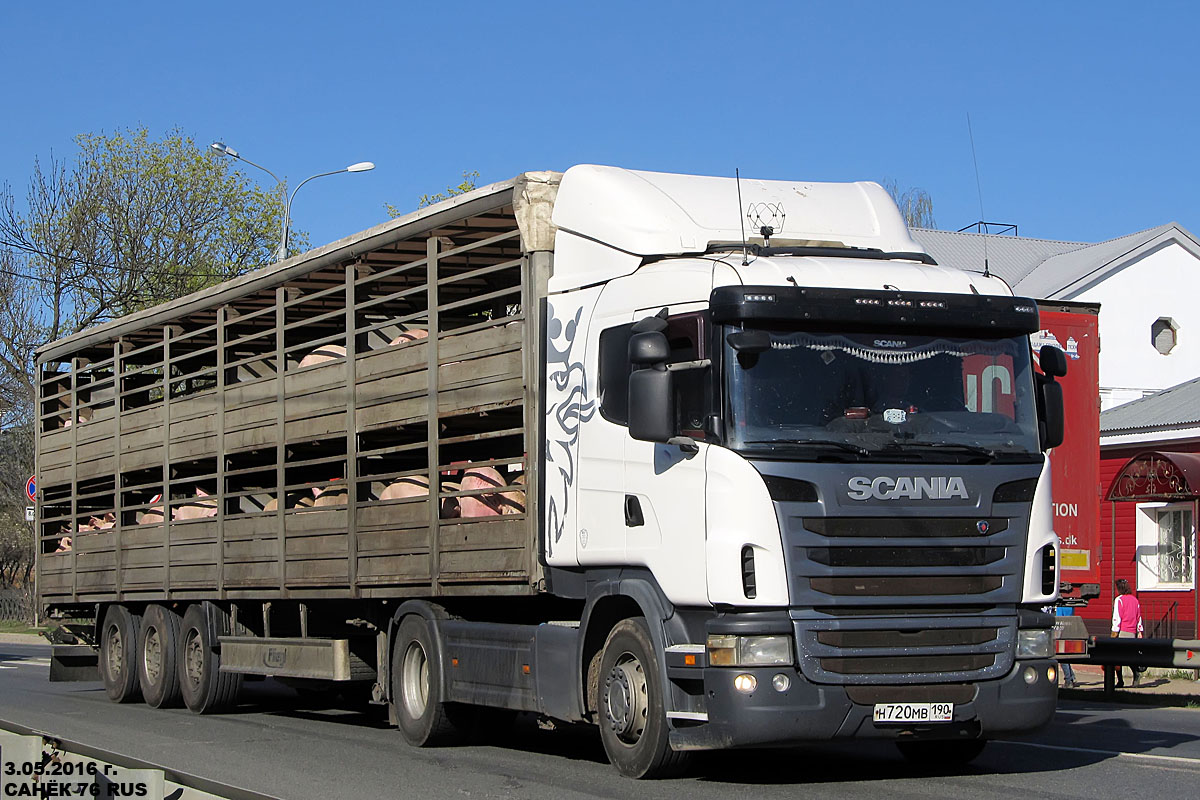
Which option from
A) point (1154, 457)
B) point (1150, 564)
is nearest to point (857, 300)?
point (1154, 457)

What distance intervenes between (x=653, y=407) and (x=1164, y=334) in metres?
34.2

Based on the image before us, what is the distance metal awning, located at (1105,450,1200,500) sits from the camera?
24.4 meters

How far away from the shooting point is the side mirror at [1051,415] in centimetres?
919

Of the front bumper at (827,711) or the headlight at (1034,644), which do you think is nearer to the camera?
the front bumper at (827,711)

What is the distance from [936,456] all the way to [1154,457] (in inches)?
711

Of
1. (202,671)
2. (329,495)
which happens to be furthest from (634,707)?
(202,671)

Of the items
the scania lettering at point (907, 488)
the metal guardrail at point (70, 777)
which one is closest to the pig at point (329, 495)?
the metal guardrail at point (70, 777)

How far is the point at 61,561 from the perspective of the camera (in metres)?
18.9

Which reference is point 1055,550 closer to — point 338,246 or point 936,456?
point 936,456

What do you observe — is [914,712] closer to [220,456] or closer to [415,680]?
[415,680]

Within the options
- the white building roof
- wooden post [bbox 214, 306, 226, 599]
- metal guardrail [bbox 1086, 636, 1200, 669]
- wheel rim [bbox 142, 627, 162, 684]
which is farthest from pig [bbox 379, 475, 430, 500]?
the white building roof

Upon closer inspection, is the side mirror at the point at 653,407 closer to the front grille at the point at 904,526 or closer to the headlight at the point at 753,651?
the front grille at the point at 904,526

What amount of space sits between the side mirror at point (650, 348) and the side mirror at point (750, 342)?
0.39 m

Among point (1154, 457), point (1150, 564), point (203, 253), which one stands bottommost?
point (1150, 564)
